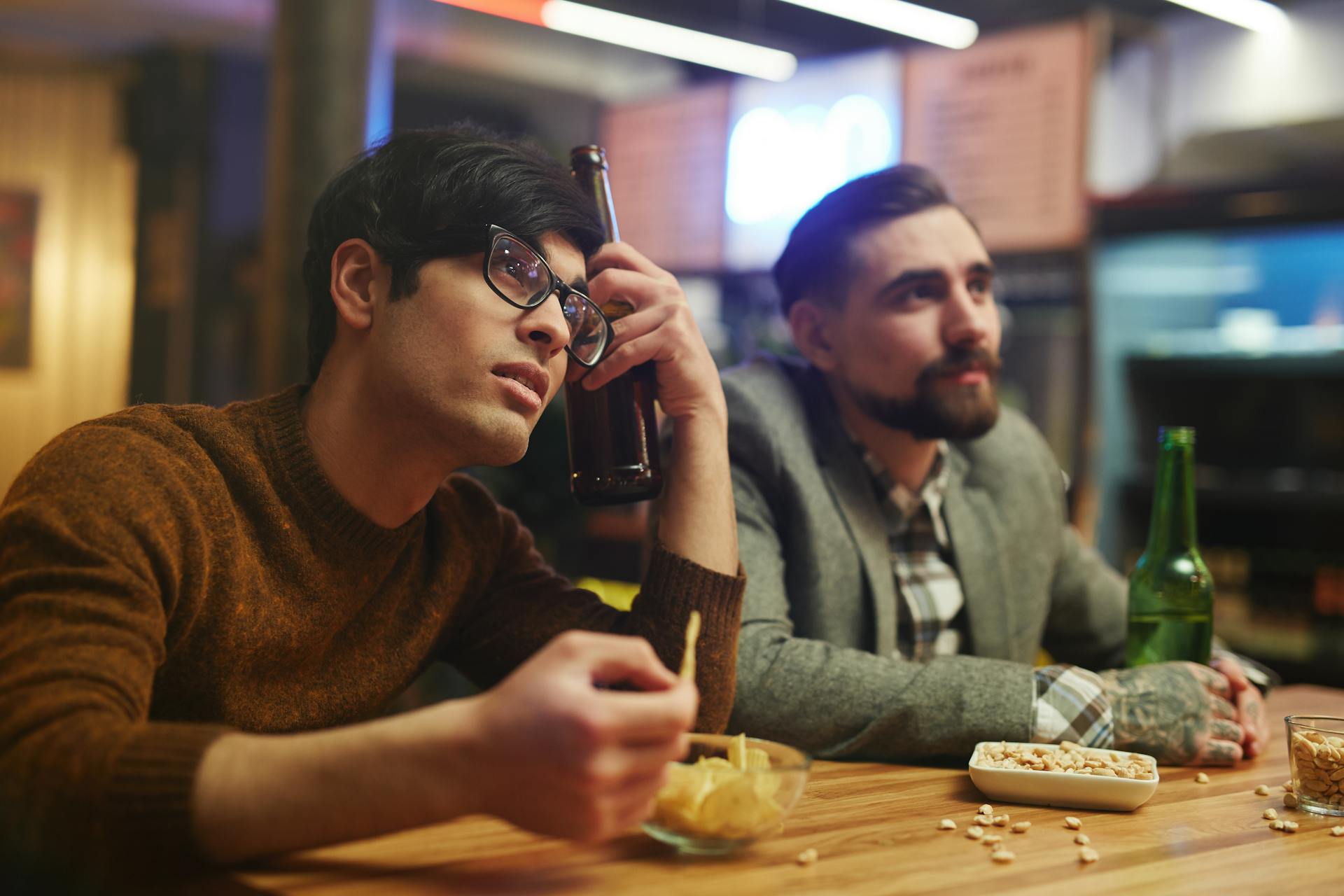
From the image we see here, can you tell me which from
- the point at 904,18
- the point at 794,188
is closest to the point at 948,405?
the point at 794,188

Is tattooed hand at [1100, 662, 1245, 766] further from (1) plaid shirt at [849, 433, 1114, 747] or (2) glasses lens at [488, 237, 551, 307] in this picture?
(2) glasses lens at [488, 237, 551, 307]

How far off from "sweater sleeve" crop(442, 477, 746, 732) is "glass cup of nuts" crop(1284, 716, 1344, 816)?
576 millimetres

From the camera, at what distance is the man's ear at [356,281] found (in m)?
1.17

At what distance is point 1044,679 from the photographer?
1341 millimetres

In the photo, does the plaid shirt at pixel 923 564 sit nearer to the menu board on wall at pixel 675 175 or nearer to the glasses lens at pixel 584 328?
the glasses lens at pixel 584 328

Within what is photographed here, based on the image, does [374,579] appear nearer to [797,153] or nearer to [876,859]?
[876,859]

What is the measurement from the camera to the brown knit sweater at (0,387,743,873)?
31.2 inches

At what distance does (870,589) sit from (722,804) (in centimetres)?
81

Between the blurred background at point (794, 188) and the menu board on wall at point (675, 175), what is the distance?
1 cm

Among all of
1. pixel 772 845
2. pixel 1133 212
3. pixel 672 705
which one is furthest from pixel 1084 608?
pixel 1133 212

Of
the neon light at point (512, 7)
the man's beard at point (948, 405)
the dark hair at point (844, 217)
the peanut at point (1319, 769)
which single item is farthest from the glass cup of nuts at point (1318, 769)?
the neon light at point (512, 7)

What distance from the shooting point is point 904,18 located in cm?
430

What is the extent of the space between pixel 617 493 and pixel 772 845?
0.58 m

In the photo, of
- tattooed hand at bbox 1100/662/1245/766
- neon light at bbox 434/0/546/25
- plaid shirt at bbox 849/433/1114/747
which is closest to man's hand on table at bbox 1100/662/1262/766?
tattooed hand at bbox 1100/662/1245/766
